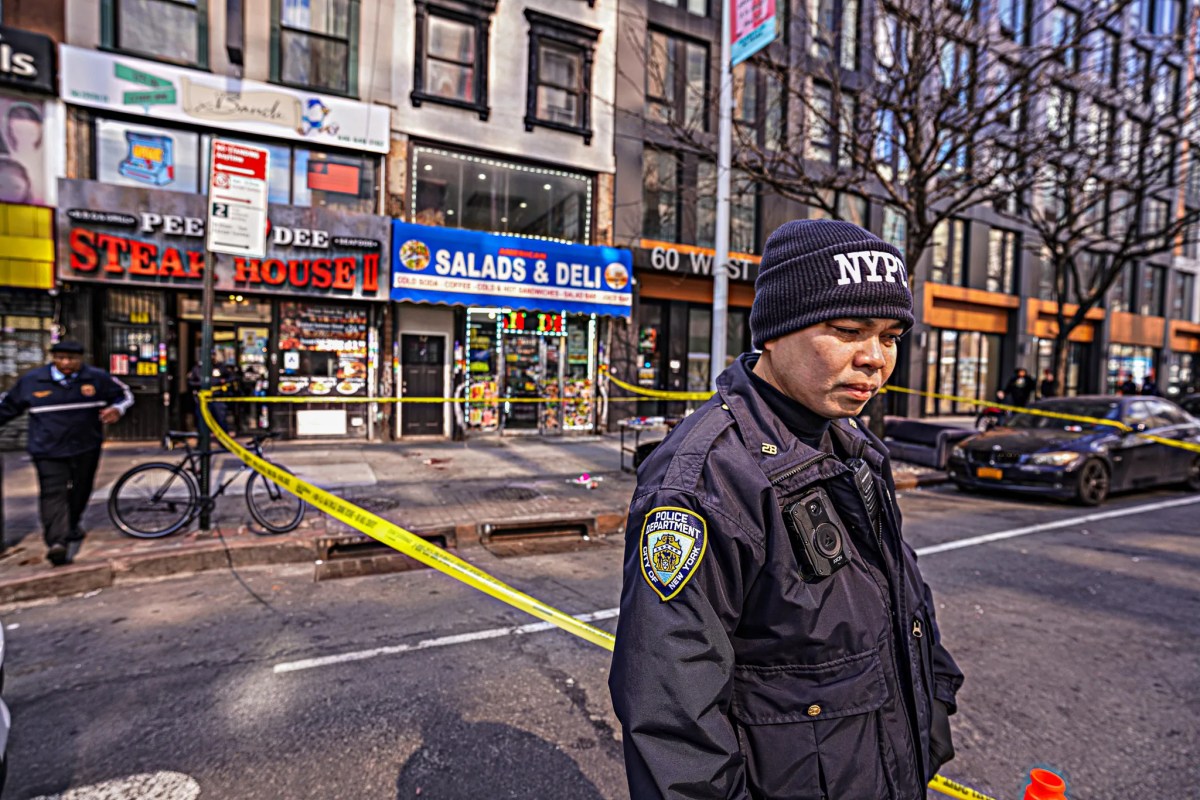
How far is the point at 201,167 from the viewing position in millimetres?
12039

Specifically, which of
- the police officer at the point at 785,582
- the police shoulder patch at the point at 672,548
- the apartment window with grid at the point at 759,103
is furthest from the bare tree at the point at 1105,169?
the police shoulder patch at the point at 672,548

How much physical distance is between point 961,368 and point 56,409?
24.1 meters

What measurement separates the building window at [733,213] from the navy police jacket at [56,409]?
13.0 m

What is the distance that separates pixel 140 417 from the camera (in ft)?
39.9

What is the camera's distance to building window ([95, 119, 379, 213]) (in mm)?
11531

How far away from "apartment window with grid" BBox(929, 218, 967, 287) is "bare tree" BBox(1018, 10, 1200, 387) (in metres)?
1.94

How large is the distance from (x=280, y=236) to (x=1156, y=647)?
1357 cm

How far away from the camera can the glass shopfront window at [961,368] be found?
21156 mm

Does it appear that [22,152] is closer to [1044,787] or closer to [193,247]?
[193,247]

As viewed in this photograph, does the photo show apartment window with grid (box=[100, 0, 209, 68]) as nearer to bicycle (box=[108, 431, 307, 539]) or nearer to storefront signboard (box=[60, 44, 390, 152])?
storefront signboard (box=[60, 44, 390, 152])

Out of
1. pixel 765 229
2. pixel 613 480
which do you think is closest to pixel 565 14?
pixel 765 229

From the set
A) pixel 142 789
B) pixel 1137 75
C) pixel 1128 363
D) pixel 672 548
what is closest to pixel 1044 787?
pixel 672 548

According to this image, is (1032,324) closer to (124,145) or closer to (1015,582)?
(1015,582)

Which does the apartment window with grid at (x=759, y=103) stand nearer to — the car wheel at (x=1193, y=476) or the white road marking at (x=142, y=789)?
the car wheel at (x=1193, y=476)
